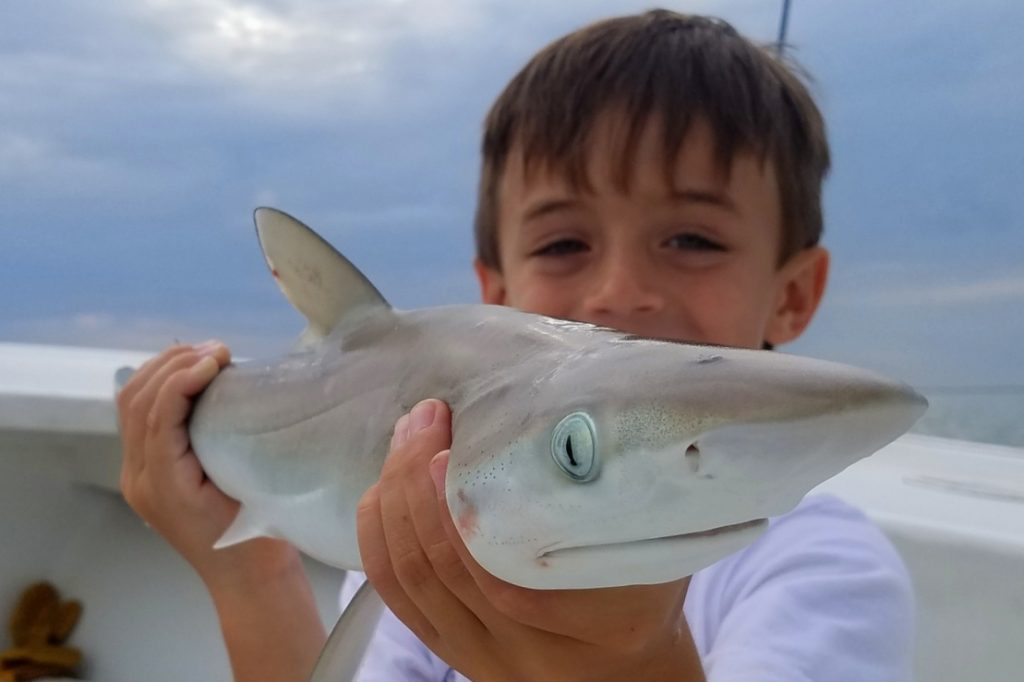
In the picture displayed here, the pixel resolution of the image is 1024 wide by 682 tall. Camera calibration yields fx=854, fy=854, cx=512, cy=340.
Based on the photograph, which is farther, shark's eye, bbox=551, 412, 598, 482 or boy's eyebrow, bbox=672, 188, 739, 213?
boy's eyebrow, bbox=672, 188, 739, 213

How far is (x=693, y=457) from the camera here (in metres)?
0.40

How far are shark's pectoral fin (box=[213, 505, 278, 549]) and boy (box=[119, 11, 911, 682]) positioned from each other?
5.5 inches

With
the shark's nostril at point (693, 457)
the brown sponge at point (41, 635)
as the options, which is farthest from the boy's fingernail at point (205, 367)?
the brown sponge at point (41, 635)

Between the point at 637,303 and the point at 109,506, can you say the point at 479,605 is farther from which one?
the point at 109,506

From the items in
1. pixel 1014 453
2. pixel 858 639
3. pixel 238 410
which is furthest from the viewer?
pixel 1014 453

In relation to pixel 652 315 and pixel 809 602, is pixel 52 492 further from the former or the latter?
pixel 809 602

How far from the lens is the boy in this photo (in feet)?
2.51

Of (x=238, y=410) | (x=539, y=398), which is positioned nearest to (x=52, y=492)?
(x=238, y=410)

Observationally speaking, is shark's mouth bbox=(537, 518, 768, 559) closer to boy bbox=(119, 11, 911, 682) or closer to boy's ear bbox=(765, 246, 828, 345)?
boy bbox=(119, 11, 911, 682)

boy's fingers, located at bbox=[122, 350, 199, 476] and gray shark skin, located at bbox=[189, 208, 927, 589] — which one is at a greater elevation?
gray shark skin, located at bbox=[189, 208, 927, 589]

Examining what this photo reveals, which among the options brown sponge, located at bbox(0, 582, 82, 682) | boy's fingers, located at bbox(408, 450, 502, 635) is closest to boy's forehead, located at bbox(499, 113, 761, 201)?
boy's fingers, located at bbox(408, 450, 502, 635)

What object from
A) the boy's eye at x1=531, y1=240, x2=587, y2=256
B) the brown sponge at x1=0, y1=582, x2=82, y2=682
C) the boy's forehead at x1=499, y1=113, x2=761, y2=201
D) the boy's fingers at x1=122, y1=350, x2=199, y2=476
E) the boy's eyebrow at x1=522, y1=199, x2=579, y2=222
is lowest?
the brown sponge at x1=0, y1=582, x2=82, y2=682

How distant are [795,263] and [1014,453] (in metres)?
1.28

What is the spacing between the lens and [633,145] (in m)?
1.17
